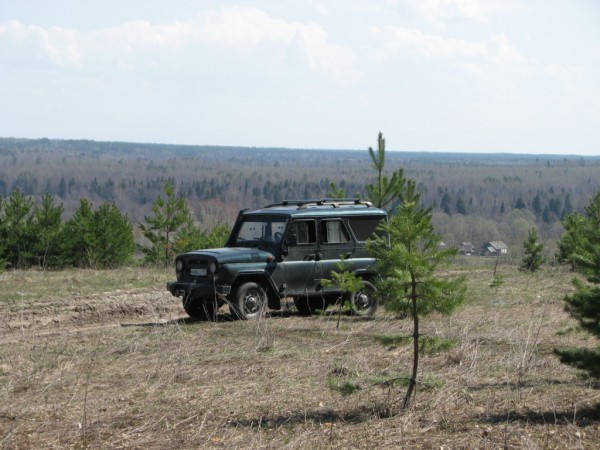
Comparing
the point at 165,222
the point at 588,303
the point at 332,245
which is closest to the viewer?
the point at 588,303

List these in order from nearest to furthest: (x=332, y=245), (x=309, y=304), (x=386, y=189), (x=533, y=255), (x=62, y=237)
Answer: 1. (x=332, y=245)
2. (x=309, y=304)
3. (x=386, y=189)
4. (x=533, y=255)
5. (x=62, y=237)

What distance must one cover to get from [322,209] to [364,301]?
1.72 meters

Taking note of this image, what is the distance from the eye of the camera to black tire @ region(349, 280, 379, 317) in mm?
14883

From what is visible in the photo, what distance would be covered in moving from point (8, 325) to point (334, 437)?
8.20 metres

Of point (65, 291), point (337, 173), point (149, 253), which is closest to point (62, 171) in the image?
point (337, 173)

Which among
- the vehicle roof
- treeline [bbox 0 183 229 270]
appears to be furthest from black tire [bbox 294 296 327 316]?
treeline [bbox 0 183 229 270]

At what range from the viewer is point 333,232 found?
14930 mm

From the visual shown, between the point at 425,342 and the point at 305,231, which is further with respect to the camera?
the point at 305,231

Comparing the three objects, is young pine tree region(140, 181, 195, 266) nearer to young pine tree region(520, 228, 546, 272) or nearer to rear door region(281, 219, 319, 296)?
young pine tree region(520, 228, 546, 272)

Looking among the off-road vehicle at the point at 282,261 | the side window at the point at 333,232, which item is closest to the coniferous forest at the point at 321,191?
the off-road vehicle at the point at 282,261

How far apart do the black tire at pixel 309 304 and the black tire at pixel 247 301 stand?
3.01ft

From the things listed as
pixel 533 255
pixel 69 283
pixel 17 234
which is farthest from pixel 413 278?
pixel 17 234

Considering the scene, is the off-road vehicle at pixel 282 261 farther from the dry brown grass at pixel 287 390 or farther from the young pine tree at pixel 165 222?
the young pine tree at pixel 165 222

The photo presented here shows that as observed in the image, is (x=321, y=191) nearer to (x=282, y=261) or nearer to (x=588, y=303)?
(x=282, y=261)
